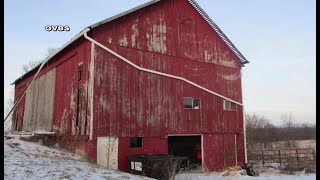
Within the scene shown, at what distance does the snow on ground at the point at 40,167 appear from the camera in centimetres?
998

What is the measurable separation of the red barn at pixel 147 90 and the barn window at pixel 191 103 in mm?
56

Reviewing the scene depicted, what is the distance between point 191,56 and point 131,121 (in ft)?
19.0

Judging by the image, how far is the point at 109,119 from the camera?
647 inches

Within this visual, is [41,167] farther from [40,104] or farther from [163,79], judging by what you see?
[40,104]

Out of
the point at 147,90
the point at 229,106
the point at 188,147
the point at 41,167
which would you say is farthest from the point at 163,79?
the point at 41,167

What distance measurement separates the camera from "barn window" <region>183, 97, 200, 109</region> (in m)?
19.5

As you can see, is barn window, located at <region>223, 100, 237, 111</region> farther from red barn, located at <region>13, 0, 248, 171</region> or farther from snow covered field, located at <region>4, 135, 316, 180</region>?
snow covered field, located at <region>4, 135, 316, 180</region>

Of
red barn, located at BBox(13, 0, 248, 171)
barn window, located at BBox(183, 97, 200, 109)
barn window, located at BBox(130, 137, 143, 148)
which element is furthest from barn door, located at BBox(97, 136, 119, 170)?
barn window, located at BBox(183, 97, 200, 109)

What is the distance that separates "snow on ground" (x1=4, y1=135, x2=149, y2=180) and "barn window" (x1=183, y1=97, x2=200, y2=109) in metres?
6.88

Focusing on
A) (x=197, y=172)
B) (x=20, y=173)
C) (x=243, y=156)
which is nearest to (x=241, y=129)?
(x=243, y=156)

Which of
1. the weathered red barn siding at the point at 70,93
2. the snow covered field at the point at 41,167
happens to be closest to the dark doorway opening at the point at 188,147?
the snow covered field at the point at 41,167

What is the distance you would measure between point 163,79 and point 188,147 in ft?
15.7

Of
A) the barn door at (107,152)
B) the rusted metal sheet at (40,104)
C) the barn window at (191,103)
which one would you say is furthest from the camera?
the rusted metal sheet at (40,104)

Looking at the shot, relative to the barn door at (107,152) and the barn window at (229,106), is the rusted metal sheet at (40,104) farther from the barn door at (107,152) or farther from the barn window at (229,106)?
the barn window at (229,106)
